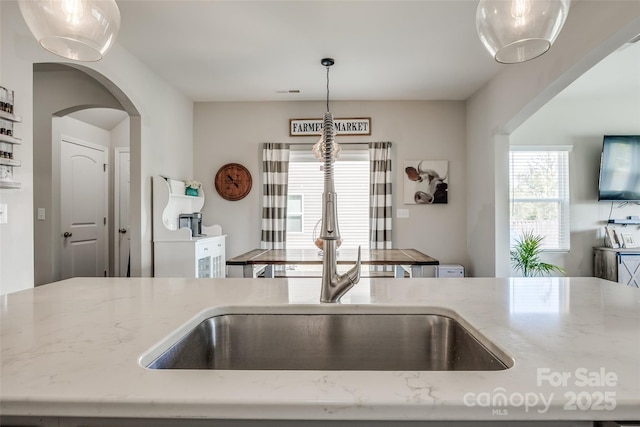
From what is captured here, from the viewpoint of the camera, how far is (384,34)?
3.09 meters

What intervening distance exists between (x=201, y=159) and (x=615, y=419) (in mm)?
5040

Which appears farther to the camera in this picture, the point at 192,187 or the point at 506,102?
the point at 192,187

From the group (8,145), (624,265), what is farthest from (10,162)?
(624,265)

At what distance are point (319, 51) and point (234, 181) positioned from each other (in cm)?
222

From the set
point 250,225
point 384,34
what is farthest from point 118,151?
point 384,34

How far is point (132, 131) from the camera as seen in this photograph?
354 cm

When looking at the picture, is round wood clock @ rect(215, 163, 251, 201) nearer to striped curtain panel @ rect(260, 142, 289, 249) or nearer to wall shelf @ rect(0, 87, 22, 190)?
striped curtain panel @ rect(260, 142, 289, 249)

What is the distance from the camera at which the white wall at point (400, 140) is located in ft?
16.1

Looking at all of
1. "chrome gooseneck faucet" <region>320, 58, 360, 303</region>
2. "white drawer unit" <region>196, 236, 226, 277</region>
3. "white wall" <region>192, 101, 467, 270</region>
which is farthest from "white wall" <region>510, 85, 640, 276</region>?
"chrome gooseneck faucet" <region>320, 58, 360, 303</region>

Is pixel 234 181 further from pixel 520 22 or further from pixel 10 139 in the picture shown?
pixel 520 22

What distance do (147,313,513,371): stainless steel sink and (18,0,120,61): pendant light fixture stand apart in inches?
34.6

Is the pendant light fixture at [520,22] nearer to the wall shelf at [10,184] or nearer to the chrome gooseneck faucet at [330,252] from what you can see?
the chrome gooseneck faucet at [330,252]

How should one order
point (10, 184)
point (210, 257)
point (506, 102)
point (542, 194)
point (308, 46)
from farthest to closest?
point (542, 194) < point (210, 257) < point (506, 102) < point (308, 46) < point (10, 184)

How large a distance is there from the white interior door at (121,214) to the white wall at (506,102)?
4.78 meters
